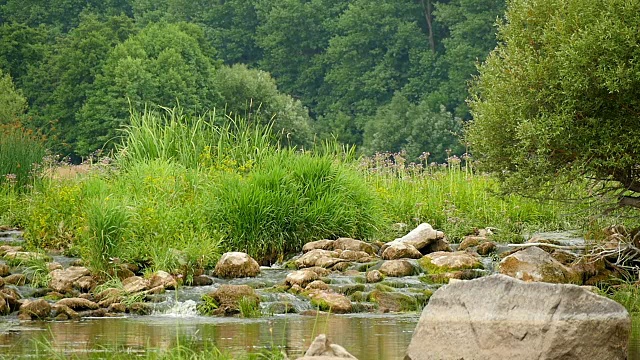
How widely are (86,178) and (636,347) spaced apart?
37.3ft

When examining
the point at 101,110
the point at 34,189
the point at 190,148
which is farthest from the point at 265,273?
→ the point at 101,110

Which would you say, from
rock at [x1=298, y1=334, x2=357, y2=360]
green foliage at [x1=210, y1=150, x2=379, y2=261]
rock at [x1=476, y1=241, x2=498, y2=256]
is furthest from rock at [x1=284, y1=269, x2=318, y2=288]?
rock at [x1=298, y1=334, x2=357, y2=360]

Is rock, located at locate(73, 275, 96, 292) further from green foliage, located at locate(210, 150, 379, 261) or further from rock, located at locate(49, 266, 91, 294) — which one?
green foliage, located at locate(210, 150, 379, 261)

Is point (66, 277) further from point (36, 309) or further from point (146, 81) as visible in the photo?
point (146, 81)

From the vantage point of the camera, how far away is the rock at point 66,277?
43.0ft

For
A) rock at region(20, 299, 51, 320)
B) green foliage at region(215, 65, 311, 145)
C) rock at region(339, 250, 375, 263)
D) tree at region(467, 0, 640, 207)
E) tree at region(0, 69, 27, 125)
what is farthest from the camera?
green foliage at region(215, 65, 311, 145)

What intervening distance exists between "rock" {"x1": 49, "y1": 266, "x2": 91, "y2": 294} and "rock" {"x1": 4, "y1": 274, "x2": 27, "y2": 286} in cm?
36

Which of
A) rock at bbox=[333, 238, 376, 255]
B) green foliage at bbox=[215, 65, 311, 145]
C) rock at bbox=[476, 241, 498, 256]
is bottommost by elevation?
rock at bbox=[476, 241, 498, 256]

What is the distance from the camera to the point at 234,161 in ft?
57.7

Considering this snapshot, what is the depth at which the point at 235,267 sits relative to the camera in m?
14.1

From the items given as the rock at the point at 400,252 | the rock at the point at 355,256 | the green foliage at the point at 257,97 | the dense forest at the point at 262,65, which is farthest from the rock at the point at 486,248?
the green foliage at the point at 257,97

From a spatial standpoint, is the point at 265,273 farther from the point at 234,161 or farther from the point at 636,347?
the point at 636,347

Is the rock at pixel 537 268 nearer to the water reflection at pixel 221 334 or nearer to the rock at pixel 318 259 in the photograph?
the water reflection at pixel 221 334

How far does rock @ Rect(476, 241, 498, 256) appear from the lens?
51.5 ft
